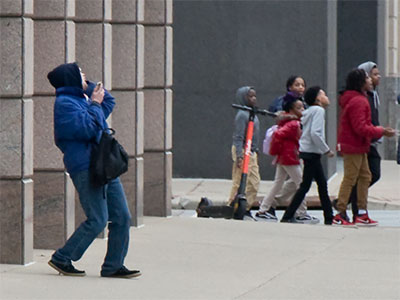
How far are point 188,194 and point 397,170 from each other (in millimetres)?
5999

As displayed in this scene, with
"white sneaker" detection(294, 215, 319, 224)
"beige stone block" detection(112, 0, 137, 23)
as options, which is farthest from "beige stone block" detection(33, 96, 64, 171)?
"white sneaker" detection(294, 215, 319, 224)

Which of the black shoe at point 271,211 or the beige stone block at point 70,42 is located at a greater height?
the beige stone block at point 70,42

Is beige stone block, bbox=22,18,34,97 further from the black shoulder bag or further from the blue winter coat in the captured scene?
the black shoulder bag

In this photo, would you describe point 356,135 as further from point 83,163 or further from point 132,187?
point 83,163

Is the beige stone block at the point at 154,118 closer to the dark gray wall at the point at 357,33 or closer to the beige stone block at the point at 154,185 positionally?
the beige stone block at the point at 154,185

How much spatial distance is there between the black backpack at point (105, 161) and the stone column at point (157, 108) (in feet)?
15.8

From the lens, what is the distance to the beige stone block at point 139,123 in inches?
523

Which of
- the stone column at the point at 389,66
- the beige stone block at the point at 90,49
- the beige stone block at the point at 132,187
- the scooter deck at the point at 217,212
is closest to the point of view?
the beige stone block at the point at 90,49

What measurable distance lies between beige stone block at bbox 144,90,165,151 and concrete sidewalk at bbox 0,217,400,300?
2.96 feet

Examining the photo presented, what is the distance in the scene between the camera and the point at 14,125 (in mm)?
10211

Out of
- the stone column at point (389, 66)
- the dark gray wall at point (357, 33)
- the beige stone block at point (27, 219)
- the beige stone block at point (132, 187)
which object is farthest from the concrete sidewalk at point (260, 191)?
the beige stone block at point (27, 219)

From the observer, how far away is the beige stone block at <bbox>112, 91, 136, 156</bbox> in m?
13.2

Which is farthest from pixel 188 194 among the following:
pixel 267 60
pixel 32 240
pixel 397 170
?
pixel 32 240

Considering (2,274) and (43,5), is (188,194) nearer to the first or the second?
(43,5)
